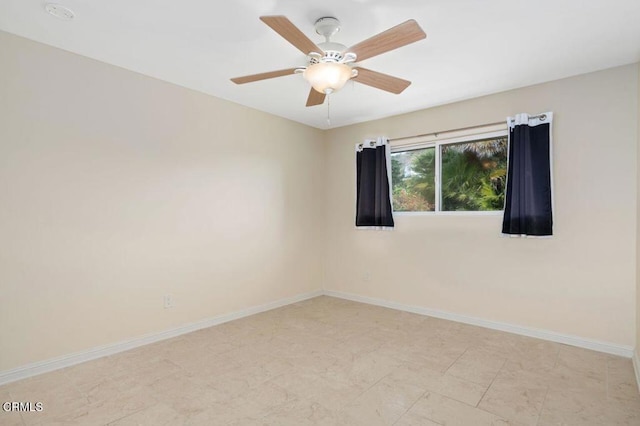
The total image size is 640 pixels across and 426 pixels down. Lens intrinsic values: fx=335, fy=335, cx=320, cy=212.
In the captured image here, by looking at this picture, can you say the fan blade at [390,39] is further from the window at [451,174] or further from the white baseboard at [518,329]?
the white baseboard at [518,329]

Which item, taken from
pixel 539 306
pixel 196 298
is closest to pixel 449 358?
pixel 539 306

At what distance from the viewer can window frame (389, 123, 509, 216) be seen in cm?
339

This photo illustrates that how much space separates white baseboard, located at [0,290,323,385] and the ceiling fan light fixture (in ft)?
8.39

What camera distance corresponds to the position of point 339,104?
3707mm

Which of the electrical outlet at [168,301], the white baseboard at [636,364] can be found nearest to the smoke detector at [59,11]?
the electrical outlet at [168,301]

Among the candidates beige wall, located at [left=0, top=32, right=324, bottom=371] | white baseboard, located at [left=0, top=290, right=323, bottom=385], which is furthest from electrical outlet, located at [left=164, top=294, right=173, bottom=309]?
white baseboard, located at [left=0, top=290, right=323, bottom=385]

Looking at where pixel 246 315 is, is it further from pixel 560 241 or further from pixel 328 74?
pixel 560 241

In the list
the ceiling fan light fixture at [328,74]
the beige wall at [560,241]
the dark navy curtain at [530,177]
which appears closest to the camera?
the ceiling fan light fixture at [328,74]

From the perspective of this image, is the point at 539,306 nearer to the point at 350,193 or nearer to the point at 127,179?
the point at 350,193

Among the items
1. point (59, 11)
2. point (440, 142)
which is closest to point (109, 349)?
point (59, 11)

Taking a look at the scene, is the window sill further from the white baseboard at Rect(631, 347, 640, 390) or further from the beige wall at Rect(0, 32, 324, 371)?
the beige wall at Rect(0, 32, 324, 371)

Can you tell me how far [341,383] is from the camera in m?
2.27

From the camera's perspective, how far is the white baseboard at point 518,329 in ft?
9.00

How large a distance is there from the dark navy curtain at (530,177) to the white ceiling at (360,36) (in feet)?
1.39
